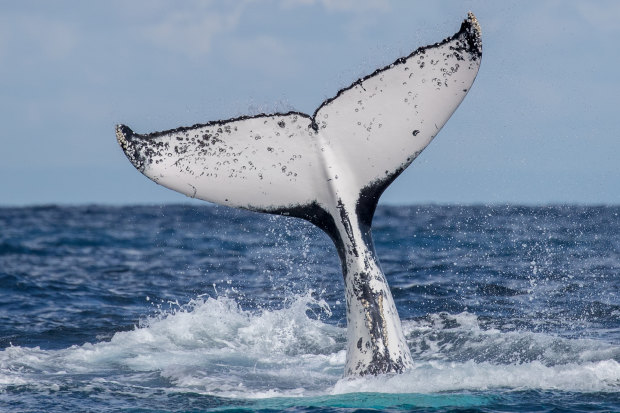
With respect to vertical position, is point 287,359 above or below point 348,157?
below

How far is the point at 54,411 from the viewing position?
8.24 metres

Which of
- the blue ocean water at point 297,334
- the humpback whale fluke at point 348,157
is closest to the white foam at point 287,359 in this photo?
the blue ocean water at point 297,334

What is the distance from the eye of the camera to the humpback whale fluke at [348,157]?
7.45 m

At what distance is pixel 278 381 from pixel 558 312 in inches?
223

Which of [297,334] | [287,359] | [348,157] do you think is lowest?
[287,359]

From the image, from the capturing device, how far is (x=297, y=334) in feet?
39.9

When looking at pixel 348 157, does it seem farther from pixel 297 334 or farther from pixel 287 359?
pixel 297 334

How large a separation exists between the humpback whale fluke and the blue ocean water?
0.80 metres

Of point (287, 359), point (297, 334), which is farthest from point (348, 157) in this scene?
point (297, 334)

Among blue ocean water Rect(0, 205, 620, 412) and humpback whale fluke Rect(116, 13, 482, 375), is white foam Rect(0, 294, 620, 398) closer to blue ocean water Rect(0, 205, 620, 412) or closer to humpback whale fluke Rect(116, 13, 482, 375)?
blue ocean water Rect(0, 205, 620, 412)

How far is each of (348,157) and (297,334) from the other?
487 centimetres

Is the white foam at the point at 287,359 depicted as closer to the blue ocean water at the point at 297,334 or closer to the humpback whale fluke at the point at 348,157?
the blue ocean water at the point at 297,334

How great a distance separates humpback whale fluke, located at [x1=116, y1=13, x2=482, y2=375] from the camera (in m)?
7.45

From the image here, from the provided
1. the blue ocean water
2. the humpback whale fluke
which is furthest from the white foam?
the humpback whale fluke
